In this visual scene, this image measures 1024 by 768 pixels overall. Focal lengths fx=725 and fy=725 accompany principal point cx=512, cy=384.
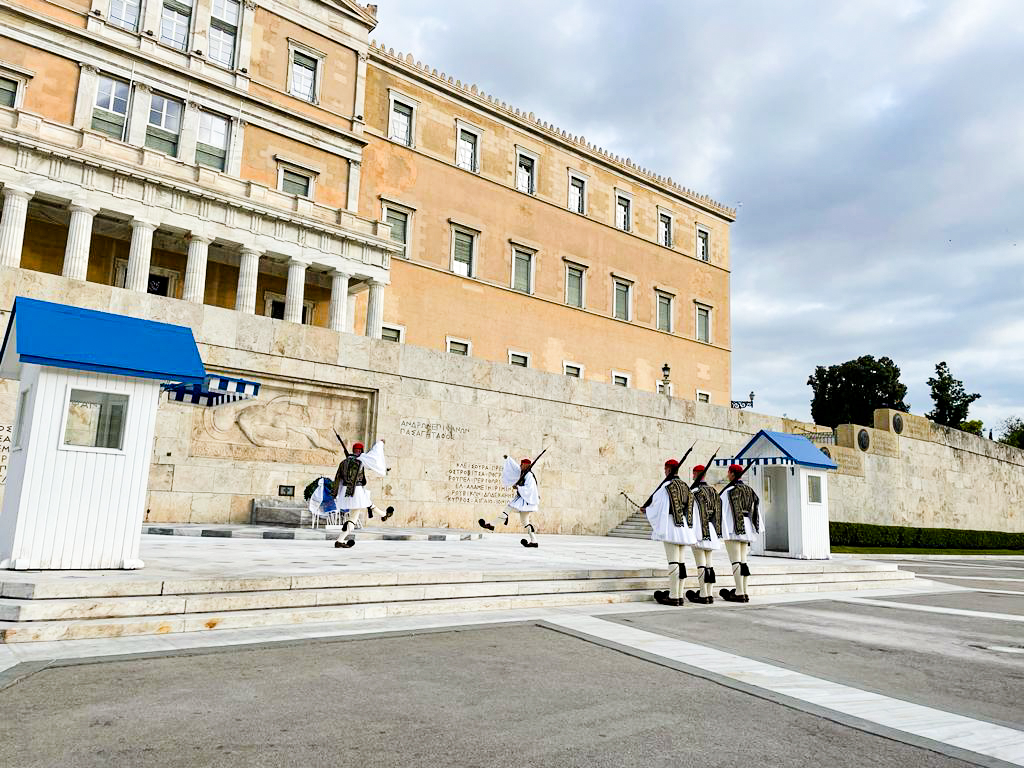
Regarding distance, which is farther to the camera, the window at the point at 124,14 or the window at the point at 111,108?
the window at the point at 124,14

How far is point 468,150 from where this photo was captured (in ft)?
113

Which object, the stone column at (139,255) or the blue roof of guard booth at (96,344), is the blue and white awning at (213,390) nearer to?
the blue roof of guard booth at (96,344)

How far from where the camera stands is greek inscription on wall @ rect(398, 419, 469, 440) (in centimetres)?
1973

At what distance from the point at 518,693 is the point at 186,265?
23.3 m

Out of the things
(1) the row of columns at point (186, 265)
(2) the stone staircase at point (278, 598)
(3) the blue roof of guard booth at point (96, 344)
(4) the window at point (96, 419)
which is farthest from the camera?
(1) the row of columns at point (186, 265)

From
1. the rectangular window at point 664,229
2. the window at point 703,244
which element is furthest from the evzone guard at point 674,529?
the window at point 703,244

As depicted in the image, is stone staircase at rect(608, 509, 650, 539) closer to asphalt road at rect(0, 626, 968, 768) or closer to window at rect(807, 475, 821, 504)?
window at rect(807, 475, 821, 504)

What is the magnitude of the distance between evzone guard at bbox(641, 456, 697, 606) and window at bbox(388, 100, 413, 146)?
25.9 meters

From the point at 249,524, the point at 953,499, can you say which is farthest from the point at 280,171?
the point at 953,499

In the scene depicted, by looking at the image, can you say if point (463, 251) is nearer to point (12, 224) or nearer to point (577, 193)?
point (577, 193)

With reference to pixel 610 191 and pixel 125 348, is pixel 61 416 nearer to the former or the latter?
pixel 125 348

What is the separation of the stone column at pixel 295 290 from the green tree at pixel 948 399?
207 ft

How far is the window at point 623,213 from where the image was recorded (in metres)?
40.2

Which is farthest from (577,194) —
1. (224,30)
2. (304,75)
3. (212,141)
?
(212,141)
